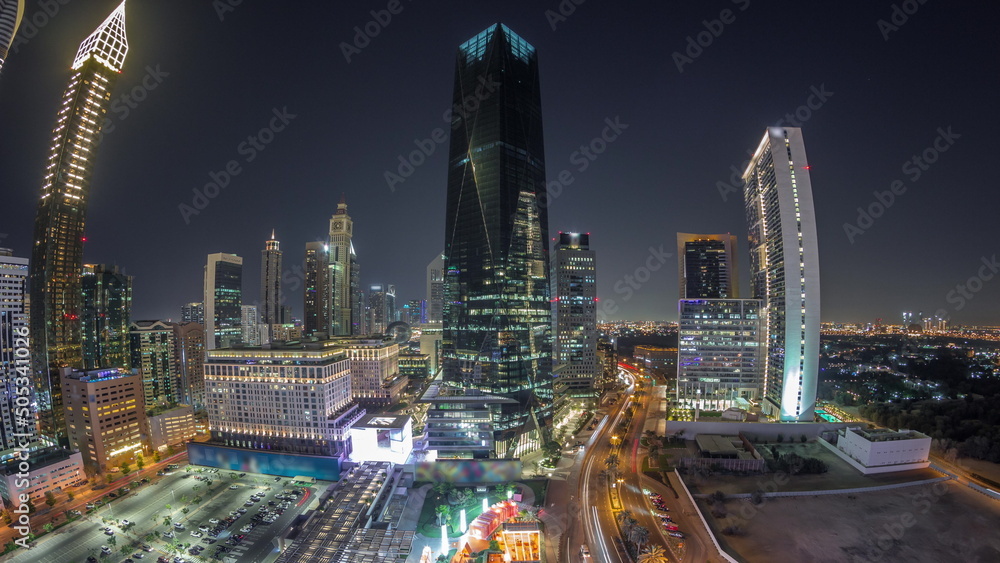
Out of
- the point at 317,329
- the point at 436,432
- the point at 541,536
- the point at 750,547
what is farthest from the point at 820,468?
the point at 317,329

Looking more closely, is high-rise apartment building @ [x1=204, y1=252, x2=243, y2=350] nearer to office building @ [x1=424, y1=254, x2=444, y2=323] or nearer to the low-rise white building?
office building @ [x1=424, y1=254, x2=444, y2=323]

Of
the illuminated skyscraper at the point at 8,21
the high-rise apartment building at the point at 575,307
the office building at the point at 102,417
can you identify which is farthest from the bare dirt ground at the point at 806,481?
the illuminated skyscraper at the point at 8,21

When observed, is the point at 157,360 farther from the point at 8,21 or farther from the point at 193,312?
the point at 193,312

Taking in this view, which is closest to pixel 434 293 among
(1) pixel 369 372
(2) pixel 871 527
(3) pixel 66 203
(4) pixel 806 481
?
(1) pixel 369 372

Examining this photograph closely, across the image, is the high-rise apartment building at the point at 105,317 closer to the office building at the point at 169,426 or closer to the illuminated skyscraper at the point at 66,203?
the illuminated skyscraper at the point at 66,203

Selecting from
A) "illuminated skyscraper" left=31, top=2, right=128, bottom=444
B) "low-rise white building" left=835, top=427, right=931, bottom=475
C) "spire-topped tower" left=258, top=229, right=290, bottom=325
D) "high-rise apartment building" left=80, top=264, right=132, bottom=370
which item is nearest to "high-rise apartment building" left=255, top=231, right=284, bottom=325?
"spire-topped tower" left=258, top=229, right=290, bottom=325
